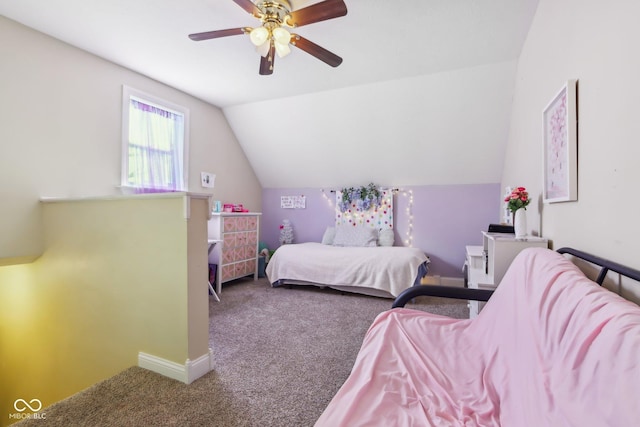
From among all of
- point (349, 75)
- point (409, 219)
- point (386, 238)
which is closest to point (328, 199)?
point (386, 238)

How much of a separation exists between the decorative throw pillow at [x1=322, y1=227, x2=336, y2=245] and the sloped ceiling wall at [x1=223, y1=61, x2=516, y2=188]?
0.73 metres

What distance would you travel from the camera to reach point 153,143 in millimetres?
3555

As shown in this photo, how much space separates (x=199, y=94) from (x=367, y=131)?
225 centimetres

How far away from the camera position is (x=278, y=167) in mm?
5020

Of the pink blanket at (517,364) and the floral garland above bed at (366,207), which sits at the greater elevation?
the floral garland above bed at (366,207)

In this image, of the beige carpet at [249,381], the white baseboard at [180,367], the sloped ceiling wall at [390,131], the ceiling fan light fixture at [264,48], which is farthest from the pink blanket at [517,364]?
the sloped ceiling wall at [390,131]

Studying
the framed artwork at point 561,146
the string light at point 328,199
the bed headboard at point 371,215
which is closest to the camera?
the framed artwork at point 561,146

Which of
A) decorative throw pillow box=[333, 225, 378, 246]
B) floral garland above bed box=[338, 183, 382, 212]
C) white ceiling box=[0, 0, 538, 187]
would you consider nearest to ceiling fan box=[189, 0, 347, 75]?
white ceiling box=[0, 0, 538, 187]

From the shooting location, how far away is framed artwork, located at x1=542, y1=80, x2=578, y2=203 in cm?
151

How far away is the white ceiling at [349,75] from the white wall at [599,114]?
68 centimetres

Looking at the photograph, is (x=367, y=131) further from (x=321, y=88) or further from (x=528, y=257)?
(x=528, y=257)

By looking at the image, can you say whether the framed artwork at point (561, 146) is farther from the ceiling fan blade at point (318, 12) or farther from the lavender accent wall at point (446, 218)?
the lavender accent wall at point (446, 218)

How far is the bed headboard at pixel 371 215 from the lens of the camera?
4.55 meters

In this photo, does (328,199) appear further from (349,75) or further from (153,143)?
(153,143)
